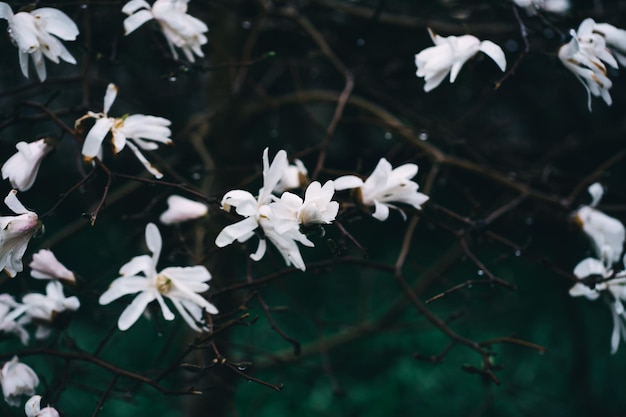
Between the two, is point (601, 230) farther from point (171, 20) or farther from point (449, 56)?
point (171, 20)

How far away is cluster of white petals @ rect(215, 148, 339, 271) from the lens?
1.04 meters

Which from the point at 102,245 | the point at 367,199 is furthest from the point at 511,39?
the point at 102,245

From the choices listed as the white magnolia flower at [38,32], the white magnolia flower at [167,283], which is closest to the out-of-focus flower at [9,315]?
the white magnolia flower at [167,283]

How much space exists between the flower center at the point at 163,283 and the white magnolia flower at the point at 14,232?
215 mm

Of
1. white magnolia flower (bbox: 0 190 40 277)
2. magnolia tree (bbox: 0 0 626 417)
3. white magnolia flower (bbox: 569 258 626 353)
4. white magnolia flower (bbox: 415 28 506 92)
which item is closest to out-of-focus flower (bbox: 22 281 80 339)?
magnolia tree (bbox: 0 0 626 417)

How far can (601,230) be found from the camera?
4.75 feet

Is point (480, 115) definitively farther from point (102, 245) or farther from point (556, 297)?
point (102, 245)

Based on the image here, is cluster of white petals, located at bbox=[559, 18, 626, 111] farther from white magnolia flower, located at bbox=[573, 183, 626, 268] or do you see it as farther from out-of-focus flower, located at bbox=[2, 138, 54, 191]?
out-of-focus flower, located at bbox=[2, 138, 54, 191]

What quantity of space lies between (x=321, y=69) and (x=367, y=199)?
161 centimetres

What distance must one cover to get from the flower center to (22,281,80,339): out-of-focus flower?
0.23 m

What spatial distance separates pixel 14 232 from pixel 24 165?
136 mm

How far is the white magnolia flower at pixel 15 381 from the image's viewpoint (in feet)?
3.93

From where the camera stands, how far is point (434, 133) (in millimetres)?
1786

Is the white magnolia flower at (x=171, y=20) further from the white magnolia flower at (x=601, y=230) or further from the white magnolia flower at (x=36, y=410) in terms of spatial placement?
the white magnolia flower at (x=601, y=230)
